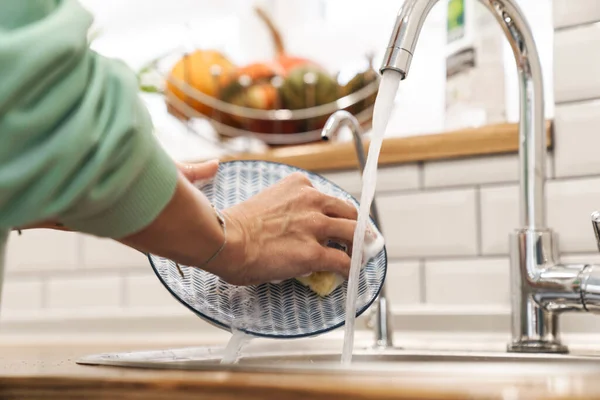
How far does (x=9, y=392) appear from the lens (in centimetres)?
53

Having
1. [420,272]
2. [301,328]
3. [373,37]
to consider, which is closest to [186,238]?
[301,328]

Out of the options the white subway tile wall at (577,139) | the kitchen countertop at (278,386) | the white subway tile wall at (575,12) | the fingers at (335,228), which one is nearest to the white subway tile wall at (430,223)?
the white subway tile wall at (577,139)

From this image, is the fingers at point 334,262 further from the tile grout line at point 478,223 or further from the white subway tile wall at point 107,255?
the white subway tile wall at point 107,255

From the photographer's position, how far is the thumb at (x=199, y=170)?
2.64 ft

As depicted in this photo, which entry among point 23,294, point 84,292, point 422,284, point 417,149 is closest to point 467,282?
point 422,284

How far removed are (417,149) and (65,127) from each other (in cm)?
68

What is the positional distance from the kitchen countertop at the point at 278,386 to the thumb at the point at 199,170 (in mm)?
291

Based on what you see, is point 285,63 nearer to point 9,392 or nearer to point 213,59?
point 213,59

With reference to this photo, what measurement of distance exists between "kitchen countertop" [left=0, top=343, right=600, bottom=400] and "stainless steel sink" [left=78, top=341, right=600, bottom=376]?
27 mm

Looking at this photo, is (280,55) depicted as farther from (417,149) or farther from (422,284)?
(422,284)

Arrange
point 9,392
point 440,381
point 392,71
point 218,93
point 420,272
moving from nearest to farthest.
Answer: point 440,381 < point 9,392 < point 392,71 < point 420,272 < point 218,93

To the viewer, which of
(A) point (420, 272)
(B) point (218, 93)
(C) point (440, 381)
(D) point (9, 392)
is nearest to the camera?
(C) point (440, 381)

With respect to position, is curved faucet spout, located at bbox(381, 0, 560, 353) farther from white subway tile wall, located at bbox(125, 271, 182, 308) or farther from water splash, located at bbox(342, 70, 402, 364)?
white subway tile wall, located at bbox(125, 271, 182, 308)

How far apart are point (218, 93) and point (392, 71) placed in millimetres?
563
